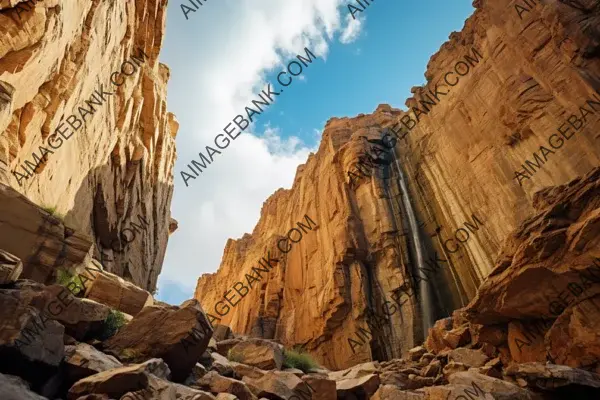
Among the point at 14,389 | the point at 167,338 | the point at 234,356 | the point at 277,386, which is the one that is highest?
the point at 234,356

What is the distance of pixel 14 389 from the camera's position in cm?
394

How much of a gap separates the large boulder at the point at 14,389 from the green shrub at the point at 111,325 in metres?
3.31

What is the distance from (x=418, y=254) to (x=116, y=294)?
22867 mm

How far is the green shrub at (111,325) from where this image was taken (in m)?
7.54

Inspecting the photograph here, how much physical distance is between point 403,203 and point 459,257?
7.29 m

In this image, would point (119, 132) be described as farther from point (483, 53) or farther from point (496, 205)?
point (483, 53)

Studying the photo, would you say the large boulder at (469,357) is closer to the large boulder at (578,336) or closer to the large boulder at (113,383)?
A: the large boulder at (578,336)

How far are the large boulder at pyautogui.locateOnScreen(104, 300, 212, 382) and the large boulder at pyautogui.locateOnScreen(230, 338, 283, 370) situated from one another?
3880 millimetres

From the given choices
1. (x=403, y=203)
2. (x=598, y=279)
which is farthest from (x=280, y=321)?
(x=598, y=279)

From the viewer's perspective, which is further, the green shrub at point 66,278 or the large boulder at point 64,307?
the green shrub at point 66,278

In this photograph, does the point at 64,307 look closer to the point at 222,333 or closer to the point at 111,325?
the point at 111,325

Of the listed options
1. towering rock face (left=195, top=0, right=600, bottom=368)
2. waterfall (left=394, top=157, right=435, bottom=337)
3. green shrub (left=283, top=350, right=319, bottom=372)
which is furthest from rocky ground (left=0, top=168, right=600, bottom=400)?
waterfall (left=394, top=157, right=435, bottom=337)

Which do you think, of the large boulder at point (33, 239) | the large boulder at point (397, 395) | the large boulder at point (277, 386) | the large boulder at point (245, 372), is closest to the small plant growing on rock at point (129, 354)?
the large boulder at point (277, 386)

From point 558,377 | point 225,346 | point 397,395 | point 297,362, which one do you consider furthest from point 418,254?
point 397,395
